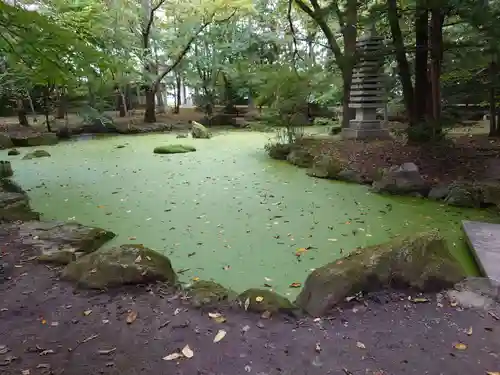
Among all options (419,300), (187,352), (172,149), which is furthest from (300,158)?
(187,352)

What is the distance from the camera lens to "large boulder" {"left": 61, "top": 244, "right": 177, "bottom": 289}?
7.24 ft

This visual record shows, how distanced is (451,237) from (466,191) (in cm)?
108

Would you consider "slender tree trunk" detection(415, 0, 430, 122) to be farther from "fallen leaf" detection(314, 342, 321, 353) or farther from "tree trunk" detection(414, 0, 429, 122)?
"fallen leaf" detection(314, 342, 321, 353)

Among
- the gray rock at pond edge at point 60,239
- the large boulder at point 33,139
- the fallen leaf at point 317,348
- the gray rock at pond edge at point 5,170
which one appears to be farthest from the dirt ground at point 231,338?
the large boulder at point 33,139

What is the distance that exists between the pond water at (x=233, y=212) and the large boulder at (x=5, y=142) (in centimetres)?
212

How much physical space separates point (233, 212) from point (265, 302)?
6.10ft

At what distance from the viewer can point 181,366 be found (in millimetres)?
1573

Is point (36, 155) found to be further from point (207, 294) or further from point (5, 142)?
point (207, 294)

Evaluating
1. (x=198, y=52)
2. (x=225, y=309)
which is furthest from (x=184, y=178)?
(x=198, y=52)

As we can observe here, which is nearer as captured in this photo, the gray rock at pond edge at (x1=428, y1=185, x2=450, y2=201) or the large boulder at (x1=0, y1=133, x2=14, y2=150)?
the gray rock at pond edge at (x1=428, y1=185, x2=450, y2=201)

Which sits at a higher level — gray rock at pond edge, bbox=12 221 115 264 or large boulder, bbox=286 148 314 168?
large boulder, bbox=286 148 314 168

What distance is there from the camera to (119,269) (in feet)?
7.28

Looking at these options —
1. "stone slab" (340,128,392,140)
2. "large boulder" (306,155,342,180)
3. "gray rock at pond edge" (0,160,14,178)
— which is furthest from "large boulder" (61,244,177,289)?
"stone slab" (340,128,392,140)

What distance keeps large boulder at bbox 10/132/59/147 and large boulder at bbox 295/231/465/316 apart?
26.2 feet
